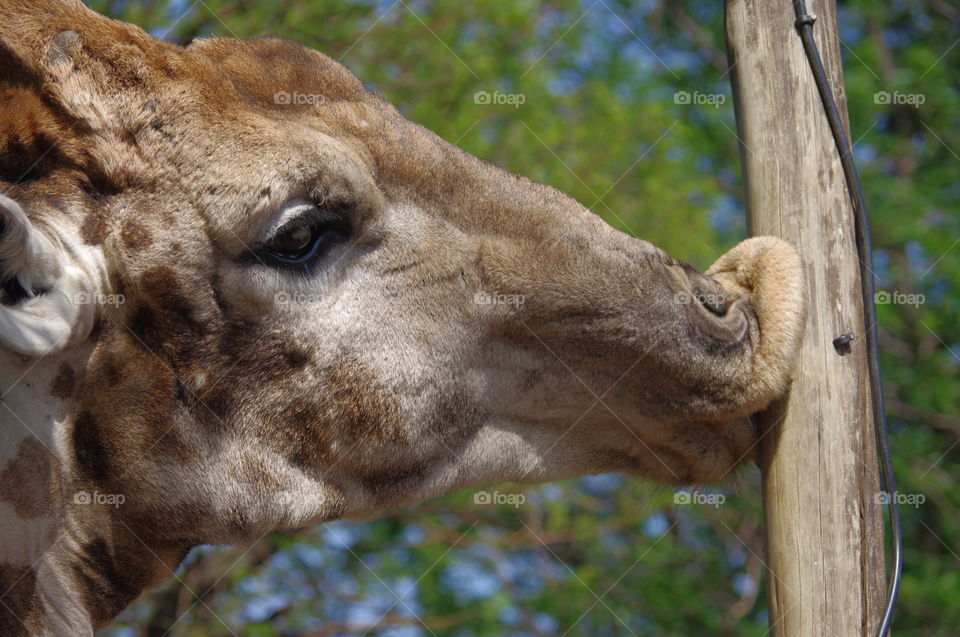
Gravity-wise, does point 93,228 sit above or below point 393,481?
above

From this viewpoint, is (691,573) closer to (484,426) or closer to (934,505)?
(934,505)

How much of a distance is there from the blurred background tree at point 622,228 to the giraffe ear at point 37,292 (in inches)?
197

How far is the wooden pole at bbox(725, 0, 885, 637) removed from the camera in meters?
2.94

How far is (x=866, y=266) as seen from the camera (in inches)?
122

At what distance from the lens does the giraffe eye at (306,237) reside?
9.32ft

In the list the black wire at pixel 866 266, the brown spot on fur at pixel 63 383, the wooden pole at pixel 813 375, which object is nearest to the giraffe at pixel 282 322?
the brown spot on fur at pixel 63 383

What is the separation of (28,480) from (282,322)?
2.49ft

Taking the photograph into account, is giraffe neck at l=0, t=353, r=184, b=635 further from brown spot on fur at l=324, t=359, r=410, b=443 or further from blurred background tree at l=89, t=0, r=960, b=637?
blurred background tree at l=89, t=0, r=960, b=637

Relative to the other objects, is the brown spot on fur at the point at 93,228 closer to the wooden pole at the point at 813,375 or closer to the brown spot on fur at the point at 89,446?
the brown spot on fur at the point at 89,446

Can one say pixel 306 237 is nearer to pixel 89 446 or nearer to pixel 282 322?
pixel 282 322

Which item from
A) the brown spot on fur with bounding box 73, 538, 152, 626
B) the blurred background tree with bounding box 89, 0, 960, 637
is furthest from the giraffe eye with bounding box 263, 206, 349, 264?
the blurred background tree with bounding box 89, 0, 960, 637

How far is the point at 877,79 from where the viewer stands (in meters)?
8.88

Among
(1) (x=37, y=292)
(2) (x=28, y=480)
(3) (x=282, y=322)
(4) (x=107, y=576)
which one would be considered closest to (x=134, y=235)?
(1) (x=37, y=292)

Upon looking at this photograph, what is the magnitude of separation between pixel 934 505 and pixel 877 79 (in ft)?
12.2
